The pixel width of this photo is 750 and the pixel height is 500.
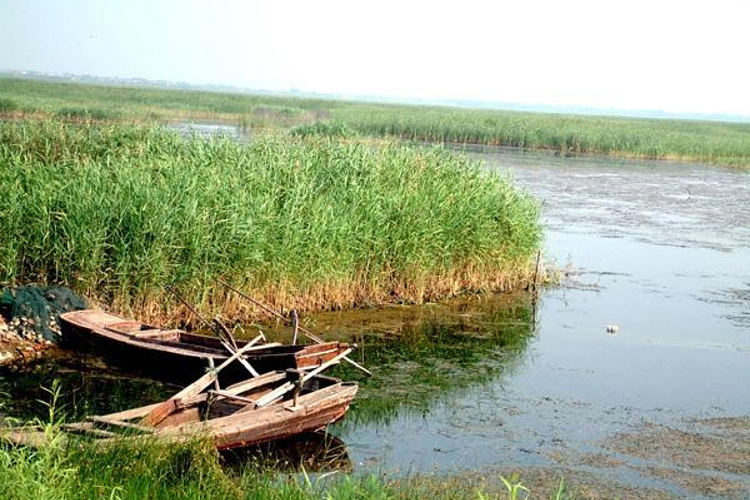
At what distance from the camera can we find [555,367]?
42.7 ft

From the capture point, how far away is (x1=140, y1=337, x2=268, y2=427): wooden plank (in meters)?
8.53

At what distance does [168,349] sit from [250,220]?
323 centimetres

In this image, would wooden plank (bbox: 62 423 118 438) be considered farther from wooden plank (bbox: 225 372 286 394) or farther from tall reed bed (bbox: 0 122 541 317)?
tall reed bed (bbox: 0 122 541 317)

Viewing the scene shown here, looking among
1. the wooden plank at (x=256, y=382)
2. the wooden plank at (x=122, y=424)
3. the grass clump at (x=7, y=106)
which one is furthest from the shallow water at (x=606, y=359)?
the grass clump at (x=7, y=106)

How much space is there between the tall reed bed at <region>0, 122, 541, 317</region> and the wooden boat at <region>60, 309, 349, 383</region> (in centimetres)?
100

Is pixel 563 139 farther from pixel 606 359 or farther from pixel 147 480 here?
pixel 147 480

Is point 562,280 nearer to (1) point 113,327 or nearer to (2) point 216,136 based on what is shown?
(2) point 216,136

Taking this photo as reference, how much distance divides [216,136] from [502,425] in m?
8.59

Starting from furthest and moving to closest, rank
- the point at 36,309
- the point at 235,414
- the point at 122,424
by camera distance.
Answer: the point at 36,309, the point at 235,414, the point at 122,424

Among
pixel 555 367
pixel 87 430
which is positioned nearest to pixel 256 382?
pixel 87 430

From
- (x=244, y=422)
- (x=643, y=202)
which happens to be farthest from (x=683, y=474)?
(x=643, y=202)

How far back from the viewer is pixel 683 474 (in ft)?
30.1

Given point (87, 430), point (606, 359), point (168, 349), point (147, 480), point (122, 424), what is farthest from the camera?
point (606, 359)

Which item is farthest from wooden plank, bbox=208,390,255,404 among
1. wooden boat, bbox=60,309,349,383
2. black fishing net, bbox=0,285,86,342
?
black fishing net, bbox=0,285,86,342
